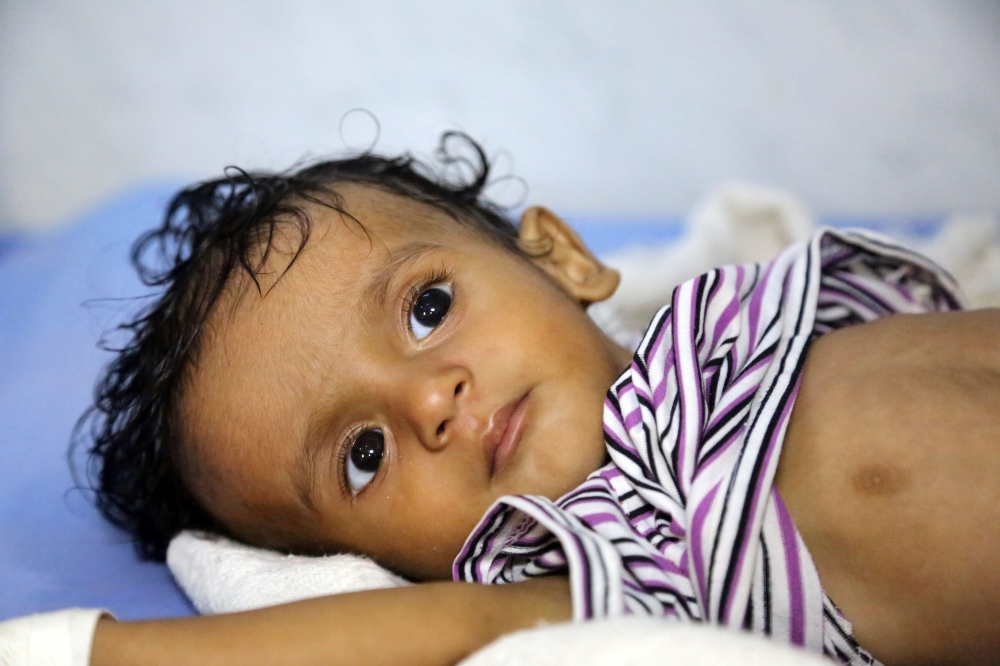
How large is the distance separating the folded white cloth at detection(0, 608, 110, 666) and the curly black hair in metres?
0.32

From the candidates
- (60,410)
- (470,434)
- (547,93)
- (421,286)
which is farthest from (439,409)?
(547,93)

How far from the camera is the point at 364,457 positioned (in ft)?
2.90

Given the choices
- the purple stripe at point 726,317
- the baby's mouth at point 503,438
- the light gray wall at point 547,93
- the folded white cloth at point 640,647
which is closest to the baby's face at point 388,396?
the baby's mouth at point 503,438

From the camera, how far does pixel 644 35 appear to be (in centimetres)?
203

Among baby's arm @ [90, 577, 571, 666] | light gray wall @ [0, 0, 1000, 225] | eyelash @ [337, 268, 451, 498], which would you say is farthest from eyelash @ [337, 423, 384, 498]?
light gray wall @ [0, 0, 1000, 225]

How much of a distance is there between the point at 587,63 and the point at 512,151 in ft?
0.89

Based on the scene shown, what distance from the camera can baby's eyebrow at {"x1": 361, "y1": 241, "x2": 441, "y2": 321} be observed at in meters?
0.90

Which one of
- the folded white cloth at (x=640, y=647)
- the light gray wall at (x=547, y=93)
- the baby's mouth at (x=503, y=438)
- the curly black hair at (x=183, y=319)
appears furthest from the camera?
the light gray wall at (x=547, y=93)

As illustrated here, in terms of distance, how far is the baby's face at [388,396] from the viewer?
84cm

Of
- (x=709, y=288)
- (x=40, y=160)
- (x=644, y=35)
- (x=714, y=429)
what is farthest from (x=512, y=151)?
(x=714, y=429)

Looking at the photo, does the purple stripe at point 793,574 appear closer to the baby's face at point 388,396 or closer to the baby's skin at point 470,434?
the baby's skin at point 470,434

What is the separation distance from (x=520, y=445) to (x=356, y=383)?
17cm

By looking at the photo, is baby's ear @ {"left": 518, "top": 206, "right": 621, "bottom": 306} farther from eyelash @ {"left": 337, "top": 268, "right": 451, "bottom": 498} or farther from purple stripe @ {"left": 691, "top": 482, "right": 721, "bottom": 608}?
purple stripe @ {"left": 691, "top": 482, "right": 721, "bottom": 608}

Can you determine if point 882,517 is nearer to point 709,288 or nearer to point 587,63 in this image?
point 709,288
